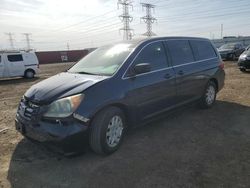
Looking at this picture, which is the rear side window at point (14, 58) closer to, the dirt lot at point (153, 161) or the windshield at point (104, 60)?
the dirt lot at point (153, 161)

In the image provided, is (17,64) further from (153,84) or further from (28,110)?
(153,84)

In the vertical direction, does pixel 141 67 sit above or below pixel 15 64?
above

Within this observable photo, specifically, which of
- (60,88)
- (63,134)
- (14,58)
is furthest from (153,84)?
(14,58)

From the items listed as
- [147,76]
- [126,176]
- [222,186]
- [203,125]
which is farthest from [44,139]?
[203,125]

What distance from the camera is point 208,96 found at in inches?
246

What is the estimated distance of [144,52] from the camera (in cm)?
448

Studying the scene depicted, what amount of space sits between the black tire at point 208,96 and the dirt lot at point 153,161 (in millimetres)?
895

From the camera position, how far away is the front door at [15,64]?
16.1m

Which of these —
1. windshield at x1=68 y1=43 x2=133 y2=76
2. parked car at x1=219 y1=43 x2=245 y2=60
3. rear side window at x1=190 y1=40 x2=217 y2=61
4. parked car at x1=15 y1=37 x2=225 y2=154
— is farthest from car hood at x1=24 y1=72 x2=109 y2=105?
parked car at x1=219 y1=43 x2=245 y2=60

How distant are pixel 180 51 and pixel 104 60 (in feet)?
5.63

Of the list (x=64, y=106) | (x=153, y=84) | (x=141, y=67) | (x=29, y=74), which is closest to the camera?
(x=64, y=106)

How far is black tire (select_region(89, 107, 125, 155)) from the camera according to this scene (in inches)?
142

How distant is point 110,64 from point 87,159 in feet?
5.20

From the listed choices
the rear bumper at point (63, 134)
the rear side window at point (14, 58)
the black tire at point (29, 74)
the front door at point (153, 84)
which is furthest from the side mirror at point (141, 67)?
the black tire at point (29, 74)
